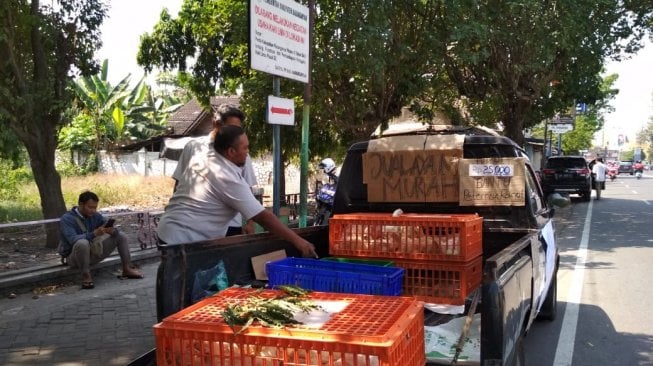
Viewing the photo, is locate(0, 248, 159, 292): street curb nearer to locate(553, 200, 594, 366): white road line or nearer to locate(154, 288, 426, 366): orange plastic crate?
locate(154, 288, 426, 366): orange plastic crate

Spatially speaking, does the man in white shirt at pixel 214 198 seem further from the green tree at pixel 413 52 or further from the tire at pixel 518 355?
the green tree at pixel 413 52

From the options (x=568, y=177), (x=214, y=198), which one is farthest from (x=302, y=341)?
(x=568, y=177)

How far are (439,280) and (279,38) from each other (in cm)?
313

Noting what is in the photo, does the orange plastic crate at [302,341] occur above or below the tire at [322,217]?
above

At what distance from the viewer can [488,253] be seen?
4719 millimetres

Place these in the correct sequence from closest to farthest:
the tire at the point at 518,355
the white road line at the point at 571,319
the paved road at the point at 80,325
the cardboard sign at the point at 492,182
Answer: the tire at the point at 518,355, the cardboard sign at the point at 492,182, the paved road at the point at 80,325, the white road line at the point at 571,319

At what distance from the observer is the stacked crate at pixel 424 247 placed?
3.96 m

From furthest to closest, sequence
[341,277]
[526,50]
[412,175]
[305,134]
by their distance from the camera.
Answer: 1. [526,50]
2. [305,134]
3. [412,175]
4. [341,277]

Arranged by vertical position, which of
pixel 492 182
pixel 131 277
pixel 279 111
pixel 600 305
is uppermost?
pixel 279 111

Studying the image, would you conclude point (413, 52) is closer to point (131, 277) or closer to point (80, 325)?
point (131, 277)

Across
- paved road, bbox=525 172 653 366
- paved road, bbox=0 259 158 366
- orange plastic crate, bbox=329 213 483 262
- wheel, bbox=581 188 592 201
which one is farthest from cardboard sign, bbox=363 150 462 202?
wheel, bbox=581 188 592 201

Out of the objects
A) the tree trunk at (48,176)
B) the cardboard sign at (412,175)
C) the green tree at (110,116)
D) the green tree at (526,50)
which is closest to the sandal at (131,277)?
the tree trunk at (48,176)

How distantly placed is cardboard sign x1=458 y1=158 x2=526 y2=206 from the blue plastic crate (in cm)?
190

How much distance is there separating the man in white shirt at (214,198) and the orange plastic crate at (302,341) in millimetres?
1110
